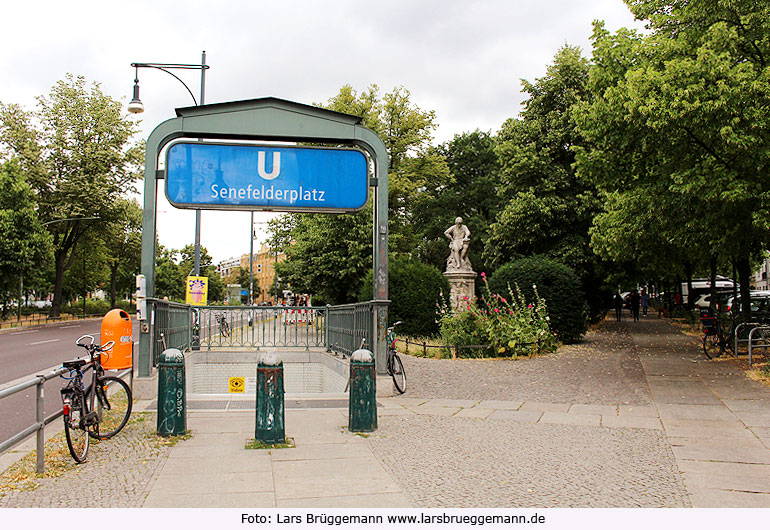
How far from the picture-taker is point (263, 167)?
10078mm

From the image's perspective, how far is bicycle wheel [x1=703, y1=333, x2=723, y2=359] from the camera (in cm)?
1495

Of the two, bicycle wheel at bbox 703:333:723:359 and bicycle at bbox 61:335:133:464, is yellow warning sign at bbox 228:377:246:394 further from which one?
bicycle wheel at bbox 703:333:723:359

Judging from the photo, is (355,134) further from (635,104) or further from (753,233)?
(753,233)

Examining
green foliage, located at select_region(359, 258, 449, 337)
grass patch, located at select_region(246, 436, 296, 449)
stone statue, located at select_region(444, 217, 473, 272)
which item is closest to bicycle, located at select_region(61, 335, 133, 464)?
grass patch, located at select_region(246, 436, 296, 449)

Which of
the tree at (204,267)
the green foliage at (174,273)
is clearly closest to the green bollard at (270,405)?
the green foliage at (174,273)

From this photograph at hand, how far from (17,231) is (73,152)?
26.1 feet

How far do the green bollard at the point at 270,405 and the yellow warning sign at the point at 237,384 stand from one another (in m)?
6.57

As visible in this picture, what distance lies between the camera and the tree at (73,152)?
3916 cm

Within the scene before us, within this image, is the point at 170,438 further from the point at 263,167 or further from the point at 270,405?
the point at 263,167

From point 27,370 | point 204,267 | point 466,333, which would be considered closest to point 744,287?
point 466,333

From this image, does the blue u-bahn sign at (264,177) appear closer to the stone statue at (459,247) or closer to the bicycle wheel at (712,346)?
the bicycle wheel at (712,346)

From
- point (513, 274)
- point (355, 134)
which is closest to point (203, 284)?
point (513, 274)

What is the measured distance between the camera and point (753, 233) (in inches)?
535

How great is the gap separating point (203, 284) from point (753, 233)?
1543 cm
